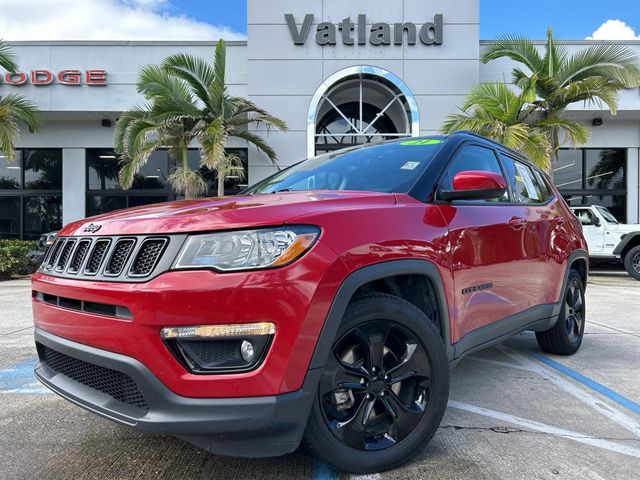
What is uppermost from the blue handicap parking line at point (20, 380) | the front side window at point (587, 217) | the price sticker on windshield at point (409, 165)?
the price sticker on windshield at point (409, 165)

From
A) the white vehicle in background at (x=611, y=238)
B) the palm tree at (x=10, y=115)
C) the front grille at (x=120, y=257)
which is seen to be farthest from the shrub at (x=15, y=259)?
the white vehicle in background at (x=611, y=238)

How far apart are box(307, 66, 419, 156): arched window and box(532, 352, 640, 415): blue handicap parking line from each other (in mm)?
9689

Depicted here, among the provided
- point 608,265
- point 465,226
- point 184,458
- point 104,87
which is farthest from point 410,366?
point 608,265

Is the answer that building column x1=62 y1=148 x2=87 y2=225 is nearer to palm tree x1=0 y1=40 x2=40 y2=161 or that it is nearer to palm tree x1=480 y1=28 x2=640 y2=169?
palm tree x1=0 y1=40 x2=40 y2=161

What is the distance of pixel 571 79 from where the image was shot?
11102mm

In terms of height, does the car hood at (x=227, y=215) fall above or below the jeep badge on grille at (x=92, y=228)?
above

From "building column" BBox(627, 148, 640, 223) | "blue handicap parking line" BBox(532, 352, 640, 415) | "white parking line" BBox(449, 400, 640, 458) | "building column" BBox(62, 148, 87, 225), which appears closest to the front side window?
"building column" BBox(627, 148, 640, 223)

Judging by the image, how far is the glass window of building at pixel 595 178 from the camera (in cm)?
1593

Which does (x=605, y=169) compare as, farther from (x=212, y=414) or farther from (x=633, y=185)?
(x=212, y=414)

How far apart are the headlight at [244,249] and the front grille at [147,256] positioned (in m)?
0.11

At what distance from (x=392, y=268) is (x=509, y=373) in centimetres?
232

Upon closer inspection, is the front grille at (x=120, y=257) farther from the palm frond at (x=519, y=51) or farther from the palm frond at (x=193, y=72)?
the palm frond at (x=519, y=51)

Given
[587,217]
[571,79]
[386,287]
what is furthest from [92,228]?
[587,217]

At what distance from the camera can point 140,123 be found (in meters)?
11.4
